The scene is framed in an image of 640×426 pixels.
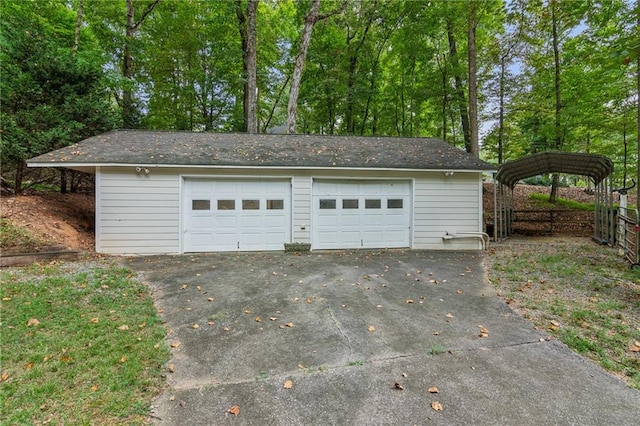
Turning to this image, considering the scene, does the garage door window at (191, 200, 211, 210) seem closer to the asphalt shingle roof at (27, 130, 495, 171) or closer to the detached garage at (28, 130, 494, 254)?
the detached garage at (28, 130, 494, 254)

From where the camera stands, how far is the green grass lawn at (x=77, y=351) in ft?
7.71

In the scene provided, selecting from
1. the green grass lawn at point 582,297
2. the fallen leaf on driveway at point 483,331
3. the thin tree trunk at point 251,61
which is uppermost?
the thin tree trunk at point 251,61

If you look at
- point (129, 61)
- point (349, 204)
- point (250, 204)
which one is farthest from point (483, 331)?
point (129, 61)

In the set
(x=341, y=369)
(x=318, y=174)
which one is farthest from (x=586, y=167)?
(x=341, y=369)

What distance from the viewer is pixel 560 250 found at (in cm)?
848

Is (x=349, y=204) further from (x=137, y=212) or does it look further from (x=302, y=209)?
(x=137, y=212)

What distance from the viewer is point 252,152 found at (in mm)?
8797

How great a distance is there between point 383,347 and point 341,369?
645 mm

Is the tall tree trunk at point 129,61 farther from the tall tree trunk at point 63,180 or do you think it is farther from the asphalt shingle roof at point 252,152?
the asphalt shingle roof at point 252,152

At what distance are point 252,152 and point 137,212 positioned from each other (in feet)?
11.2

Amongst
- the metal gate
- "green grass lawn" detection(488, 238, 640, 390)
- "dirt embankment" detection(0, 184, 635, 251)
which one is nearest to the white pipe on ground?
"green grass lawn" detection(488, 238, 640, 390)

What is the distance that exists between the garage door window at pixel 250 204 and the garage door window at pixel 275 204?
0.30 m

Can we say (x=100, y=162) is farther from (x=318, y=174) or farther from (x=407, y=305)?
(x=407, y=305)

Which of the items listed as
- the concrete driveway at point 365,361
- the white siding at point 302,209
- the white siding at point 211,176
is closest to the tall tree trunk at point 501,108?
the white siding at point 211,176
